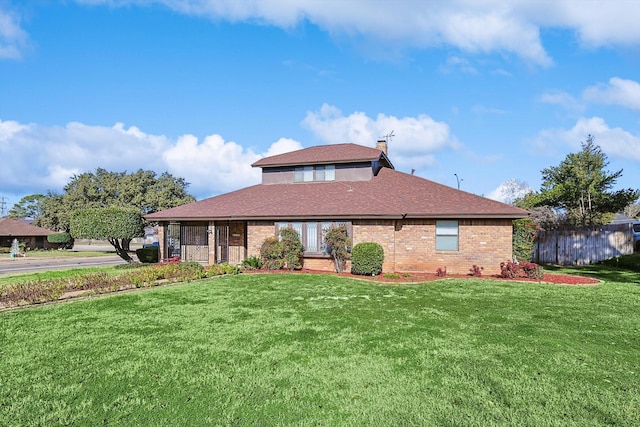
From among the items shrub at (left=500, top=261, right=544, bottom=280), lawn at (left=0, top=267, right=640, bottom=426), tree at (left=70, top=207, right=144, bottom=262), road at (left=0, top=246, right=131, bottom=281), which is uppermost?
tree at (left=70, top=207, right=144, bottom=262)

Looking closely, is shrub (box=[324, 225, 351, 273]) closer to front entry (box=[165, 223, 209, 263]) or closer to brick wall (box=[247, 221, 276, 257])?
brick wall (box=[247, 221, 276, 257])

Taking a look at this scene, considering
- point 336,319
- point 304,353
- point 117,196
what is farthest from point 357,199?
point 117,196

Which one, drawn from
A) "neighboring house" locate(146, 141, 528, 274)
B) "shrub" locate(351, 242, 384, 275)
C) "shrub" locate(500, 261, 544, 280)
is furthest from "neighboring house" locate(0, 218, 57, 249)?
"shrub" locate(500, 261, 544, 280)

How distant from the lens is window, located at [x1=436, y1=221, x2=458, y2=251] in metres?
16.0

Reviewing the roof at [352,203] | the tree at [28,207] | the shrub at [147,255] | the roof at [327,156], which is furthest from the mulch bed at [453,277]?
the tree at [28,207]

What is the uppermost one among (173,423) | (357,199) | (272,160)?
(272,160)

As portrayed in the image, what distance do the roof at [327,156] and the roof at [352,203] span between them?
3.87 feet

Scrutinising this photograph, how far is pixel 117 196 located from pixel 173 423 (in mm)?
51321

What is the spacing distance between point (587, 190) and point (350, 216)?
914 inches

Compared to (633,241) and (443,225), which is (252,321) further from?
(633,241)

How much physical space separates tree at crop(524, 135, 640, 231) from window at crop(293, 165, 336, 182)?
2072 cm

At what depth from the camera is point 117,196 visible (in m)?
48.7

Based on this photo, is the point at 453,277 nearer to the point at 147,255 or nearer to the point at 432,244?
the point at 432,244

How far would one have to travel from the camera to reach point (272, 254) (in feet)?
53.6
